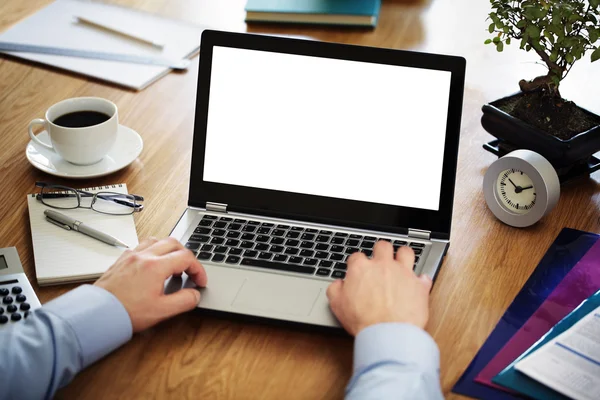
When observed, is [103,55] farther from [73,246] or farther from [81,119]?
[73,246]

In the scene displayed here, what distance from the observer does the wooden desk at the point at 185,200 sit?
0.92 m

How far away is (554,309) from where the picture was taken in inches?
40.3

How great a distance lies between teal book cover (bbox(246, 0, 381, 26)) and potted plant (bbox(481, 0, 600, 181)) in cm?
59

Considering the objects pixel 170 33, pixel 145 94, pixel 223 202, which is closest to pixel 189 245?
pixel 223 202

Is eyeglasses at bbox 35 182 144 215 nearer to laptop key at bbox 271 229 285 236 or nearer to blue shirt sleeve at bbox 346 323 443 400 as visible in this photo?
laptop key at bbox 271 229 285 236

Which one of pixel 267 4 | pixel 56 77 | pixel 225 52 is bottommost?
pixel 56 77

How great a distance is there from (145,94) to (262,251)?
0.63m

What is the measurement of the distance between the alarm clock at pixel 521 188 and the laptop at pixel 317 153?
152 millimetres

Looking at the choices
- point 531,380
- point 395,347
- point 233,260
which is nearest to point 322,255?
point 233,260

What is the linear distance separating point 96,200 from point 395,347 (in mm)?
596

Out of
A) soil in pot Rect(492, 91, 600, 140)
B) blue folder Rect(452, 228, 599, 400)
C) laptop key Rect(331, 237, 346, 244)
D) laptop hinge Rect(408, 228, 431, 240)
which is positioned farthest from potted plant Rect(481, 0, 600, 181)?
laptop key Rect(331, 237, 346, 244)

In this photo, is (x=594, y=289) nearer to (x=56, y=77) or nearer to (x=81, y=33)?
(x=56, y=77)

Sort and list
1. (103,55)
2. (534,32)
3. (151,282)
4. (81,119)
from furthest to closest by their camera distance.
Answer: (103,55) → (81,119) → (534,32) → (151,282)

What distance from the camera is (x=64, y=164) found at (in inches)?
51.3
